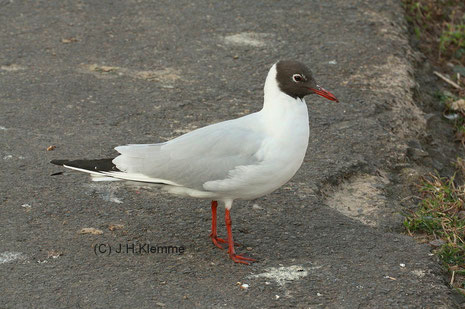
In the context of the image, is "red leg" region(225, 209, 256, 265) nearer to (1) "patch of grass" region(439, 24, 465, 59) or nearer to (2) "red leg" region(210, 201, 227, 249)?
(2) "red leg" region(210, 201, 227, 249)

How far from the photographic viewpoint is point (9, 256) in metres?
4.07

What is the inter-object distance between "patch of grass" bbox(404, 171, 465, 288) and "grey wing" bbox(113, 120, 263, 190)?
1.22m

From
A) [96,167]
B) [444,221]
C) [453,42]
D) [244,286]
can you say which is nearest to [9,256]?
[96,167]

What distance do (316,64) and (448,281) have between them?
3.04 m

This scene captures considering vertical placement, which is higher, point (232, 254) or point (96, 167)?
point (96, 167)

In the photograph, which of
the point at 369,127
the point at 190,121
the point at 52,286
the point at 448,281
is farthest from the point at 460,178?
the point at 52,286

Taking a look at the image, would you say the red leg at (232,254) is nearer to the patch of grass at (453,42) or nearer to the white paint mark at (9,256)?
the white paint mark at (9,256)

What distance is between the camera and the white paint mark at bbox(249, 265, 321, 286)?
400 cm

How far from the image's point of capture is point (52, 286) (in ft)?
12.5

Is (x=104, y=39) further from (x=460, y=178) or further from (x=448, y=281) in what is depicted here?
(x=448, y=281)

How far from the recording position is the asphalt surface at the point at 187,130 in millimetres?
3930

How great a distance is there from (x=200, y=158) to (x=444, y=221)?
1.63 meters

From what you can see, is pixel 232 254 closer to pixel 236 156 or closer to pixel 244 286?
pixel 244 286

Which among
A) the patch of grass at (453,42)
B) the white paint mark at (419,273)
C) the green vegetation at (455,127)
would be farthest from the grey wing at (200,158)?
the patch of grass at (453,42)
